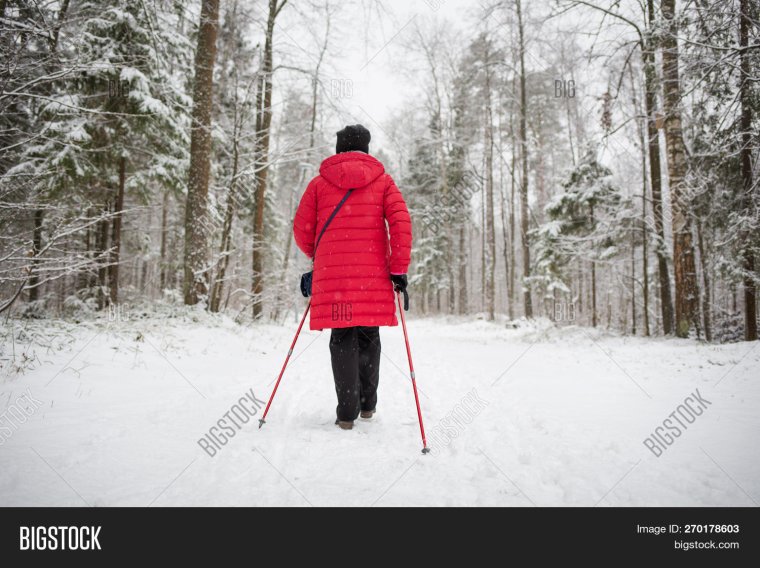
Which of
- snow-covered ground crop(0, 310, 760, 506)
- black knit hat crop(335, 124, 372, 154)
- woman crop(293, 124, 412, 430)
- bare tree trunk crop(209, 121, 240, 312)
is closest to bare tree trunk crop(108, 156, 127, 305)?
bare tree trunk crop(209, 121, 240, 312)

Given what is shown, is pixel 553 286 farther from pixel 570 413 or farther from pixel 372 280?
pixel 372 280

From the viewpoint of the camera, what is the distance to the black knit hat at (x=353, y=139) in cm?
305

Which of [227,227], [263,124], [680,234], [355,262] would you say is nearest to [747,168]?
[680,234]

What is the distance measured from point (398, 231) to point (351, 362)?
1.10m

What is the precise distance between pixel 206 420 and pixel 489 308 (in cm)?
1481

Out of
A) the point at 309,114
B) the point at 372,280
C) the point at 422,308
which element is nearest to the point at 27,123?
the point at 309,114

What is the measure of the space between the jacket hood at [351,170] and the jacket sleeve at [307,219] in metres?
0.20

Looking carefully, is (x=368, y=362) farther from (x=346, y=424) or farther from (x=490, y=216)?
(x=490, y=216)

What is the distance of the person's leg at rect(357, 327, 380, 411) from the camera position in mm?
2895

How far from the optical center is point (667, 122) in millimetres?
7773

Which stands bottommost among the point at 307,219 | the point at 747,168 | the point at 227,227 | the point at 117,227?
the point at 307,219

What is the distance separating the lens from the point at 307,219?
9.83ft

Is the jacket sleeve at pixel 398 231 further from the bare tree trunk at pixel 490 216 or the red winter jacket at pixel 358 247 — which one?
the bare tree trunk at pixel 490 216
